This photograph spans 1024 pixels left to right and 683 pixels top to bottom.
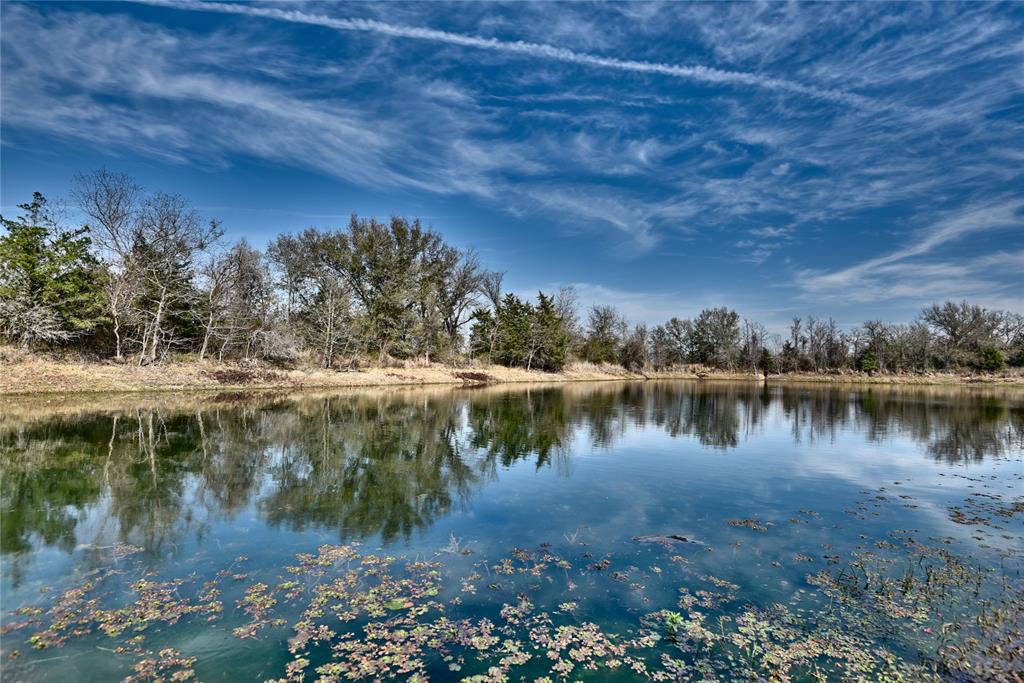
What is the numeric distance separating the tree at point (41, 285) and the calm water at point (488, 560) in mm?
16633

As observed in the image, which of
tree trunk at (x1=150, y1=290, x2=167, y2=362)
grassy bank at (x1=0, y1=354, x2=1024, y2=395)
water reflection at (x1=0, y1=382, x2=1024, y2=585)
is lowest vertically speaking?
water reflection at (x1=0, y1=382, x2=1024, y2=585)

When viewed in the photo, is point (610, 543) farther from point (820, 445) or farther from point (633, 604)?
point (820, 445)

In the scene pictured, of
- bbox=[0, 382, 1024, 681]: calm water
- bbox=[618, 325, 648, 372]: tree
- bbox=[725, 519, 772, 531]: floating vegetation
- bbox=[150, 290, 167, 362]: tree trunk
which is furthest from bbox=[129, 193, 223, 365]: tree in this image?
bbox=[618, 325, 648, 372]: tree

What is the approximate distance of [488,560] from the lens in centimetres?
834

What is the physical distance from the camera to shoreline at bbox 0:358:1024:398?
1071 inches

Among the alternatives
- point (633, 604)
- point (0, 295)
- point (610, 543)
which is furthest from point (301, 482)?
point (0, 295)

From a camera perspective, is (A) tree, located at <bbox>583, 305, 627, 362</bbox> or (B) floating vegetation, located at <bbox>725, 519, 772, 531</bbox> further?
(A) tree, located at <bbox>583, 305, 627, 362</bbox>

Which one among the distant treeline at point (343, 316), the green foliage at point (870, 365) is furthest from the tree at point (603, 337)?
the green foliage at point (870, 365)

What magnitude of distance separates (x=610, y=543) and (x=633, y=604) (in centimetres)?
240

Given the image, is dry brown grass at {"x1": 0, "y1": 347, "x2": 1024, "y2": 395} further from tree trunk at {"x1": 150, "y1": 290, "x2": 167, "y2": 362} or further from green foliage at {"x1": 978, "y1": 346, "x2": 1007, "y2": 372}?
green foliage at {"x1": 978, "y1": 346, "x2": 1007, "y2": 372}

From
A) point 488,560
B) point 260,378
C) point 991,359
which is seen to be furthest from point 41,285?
point 991,359

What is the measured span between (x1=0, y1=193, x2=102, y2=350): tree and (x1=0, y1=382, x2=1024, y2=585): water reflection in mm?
8953

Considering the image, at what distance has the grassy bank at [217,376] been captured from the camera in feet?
88.9

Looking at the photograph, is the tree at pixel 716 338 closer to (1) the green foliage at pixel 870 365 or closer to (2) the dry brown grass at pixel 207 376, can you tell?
(1) the green foliage at pixel 870 365
